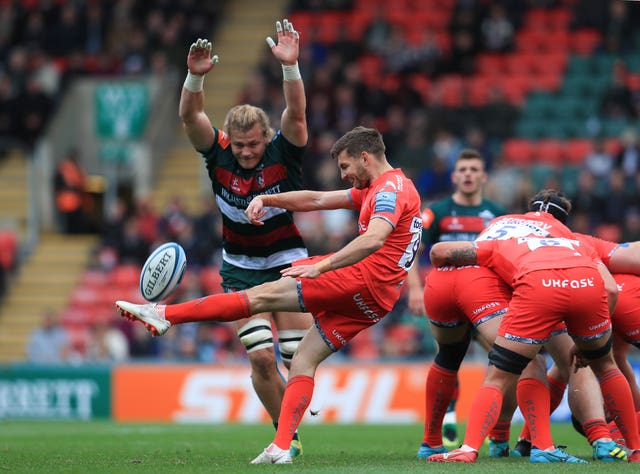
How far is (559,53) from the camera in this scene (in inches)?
929

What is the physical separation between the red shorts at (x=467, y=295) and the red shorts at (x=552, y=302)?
0.60 metres

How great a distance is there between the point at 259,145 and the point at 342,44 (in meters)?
15.7

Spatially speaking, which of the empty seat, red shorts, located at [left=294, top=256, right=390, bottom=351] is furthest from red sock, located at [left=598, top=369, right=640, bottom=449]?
the empty seat

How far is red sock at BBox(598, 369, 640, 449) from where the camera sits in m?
8.45

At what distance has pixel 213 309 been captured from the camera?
8.23 m

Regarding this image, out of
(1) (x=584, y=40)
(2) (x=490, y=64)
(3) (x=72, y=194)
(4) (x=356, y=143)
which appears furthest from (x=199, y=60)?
(3) (x=72, y=194)

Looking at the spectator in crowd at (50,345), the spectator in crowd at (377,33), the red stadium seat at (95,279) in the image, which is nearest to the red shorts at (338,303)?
the spectator in crowd at (50,345)

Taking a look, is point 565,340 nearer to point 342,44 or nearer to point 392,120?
point 392,120

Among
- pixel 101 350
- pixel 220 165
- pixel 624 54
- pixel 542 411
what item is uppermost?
pixel 624 54

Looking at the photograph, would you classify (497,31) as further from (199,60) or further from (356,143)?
(356,143)

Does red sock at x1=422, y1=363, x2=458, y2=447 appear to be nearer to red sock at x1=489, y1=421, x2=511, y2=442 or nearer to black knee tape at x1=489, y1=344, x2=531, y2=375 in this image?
red sock at x1=489, y1=421, x2=511, y2=442

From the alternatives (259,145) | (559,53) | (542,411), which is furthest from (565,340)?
(559,53)

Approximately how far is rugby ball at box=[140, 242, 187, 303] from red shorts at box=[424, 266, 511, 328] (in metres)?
1.90

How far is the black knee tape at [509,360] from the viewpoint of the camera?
807 centimetres
